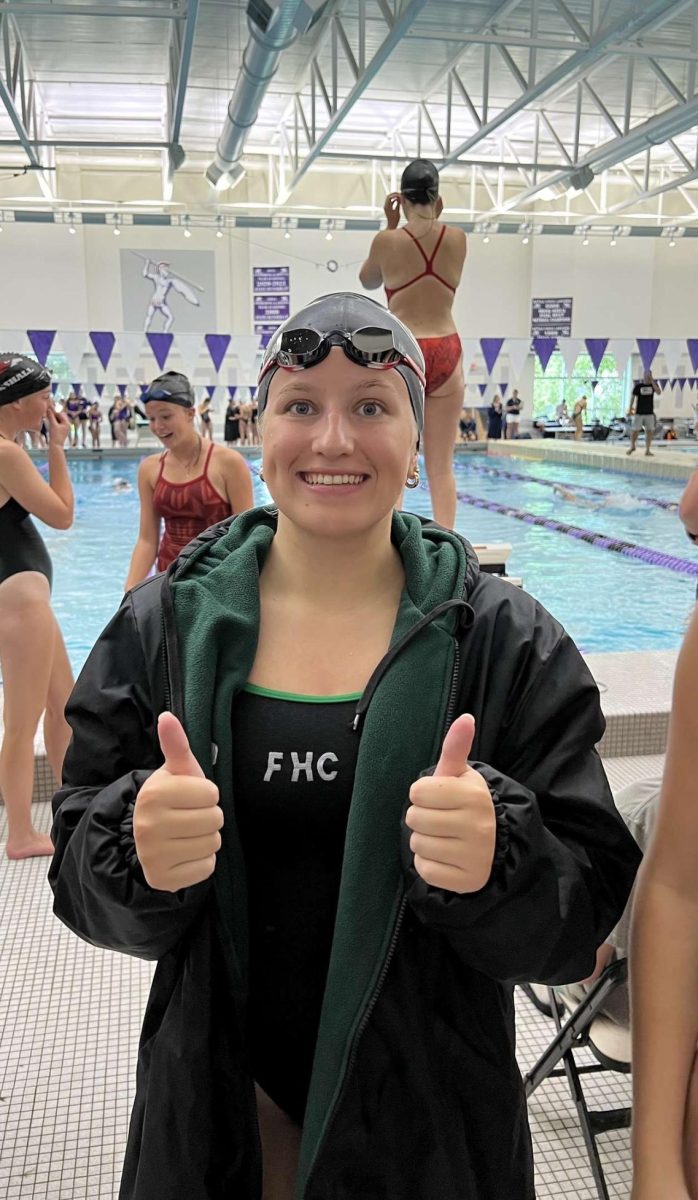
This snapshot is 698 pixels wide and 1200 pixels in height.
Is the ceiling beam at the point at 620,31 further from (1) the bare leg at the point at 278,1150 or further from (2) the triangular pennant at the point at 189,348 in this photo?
(2) the triangular pennant at the point at 189,348

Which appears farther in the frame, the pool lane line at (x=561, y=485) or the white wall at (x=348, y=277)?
the white wall at (x=348, y=277)

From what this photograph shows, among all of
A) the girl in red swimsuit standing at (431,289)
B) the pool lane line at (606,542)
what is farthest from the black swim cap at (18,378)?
the pool lane line at (606,542)

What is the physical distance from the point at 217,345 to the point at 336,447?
20.6 metres

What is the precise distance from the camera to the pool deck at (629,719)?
362cm

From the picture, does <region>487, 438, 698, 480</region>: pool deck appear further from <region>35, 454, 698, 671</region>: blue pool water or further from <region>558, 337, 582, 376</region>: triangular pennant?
<region>558, 337, 582, 376</region>: triangular pennant

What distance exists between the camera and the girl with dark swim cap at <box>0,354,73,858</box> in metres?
2.87

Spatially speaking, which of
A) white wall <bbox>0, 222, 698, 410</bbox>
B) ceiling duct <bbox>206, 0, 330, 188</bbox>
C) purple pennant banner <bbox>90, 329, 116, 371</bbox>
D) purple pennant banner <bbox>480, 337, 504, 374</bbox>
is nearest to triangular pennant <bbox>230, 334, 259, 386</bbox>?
white wall <bbox>0, 222, 698, 410</bbox>

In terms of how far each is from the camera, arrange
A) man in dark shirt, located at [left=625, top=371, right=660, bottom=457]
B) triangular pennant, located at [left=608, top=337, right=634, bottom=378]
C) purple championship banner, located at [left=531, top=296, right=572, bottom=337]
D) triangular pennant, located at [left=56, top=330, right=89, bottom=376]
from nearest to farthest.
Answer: man in dark shirt, located at [left=625, top=371, right=660, bottom=457] < triangular pennant, located at [left=56, top=330, right=89, bottom=376] < triangular pennant, located at [left=608, top=337, right=634, bottom=378] < purple championship banner, located at [left=531, top=296, right=572, bottom=337]

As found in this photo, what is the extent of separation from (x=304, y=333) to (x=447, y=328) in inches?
124

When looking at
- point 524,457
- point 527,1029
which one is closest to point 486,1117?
point 527,1029

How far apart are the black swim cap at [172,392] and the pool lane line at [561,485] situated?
28.5 feet

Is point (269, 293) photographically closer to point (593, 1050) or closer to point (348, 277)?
point (348, 277)

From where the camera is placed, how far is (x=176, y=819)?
0.92 m

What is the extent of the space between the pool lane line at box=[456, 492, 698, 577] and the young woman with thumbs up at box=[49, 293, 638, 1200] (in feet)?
26.1
